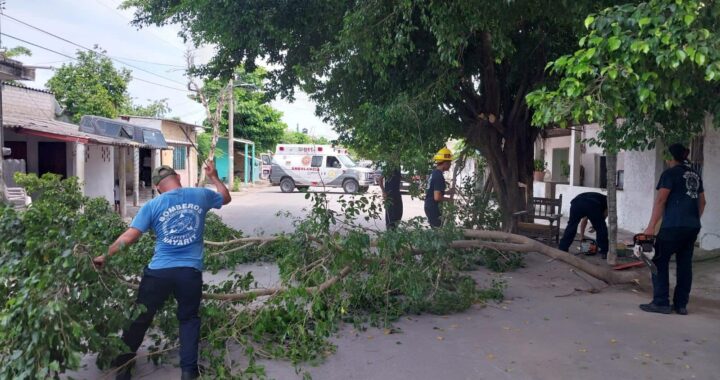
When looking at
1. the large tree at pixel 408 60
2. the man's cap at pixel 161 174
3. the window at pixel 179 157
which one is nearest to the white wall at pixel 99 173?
the large tree at pixel 408 60

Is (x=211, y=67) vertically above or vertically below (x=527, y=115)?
above

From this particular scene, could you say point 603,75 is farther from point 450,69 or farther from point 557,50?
point 557,50

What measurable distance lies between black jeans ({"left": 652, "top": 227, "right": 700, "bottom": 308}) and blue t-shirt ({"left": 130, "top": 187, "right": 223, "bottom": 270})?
178 inches

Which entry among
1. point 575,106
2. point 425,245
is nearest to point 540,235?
point 425,245

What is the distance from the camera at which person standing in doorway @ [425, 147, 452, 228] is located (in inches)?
356

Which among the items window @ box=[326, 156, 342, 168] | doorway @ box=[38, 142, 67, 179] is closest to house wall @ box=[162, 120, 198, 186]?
window @ box=[326, 156, 342, 168]

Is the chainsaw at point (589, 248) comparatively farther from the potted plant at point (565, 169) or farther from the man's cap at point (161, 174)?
the potted plant at point (565, 169)

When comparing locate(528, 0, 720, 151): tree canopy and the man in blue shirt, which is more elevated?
locate(528, 0, 720, 151): tree canopy

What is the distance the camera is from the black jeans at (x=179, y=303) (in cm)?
401

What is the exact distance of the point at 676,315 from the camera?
5656 millimetres

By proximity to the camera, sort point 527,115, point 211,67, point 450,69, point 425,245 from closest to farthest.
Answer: point 425,245, point 450,69, point 527,115, point 211,67

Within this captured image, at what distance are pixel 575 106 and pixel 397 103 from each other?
13.8ft

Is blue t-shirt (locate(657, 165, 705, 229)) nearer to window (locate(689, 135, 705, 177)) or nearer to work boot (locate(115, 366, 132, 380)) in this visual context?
window (locate(689, 135, 705, 177))

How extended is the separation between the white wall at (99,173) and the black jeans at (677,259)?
1588cm
